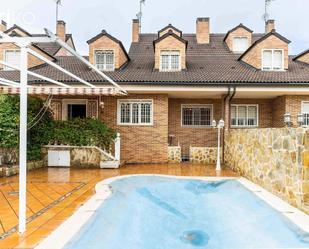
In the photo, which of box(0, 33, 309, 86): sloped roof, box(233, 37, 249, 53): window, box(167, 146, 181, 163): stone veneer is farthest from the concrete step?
box(233, 37, 249, 53): window

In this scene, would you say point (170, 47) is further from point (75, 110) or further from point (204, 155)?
point (75, 110)

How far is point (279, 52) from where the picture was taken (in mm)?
25891

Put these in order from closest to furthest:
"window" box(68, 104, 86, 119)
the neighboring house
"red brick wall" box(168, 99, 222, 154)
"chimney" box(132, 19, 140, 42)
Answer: the neighboring house, "window" box(68, 104, 86, 119), "red brick wall" box(168, 99, 222, 154), "chimney" box(132, 19, 140, 42)

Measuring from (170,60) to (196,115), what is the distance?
5.42 meters

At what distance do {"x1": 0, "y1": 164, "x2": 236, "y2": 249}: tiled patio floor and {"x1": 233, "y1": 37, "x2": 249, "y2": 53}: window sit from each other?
61.0ft

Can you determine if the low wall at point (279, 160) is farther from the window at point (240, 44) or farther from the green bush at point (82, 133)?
the window at point (240, 44)

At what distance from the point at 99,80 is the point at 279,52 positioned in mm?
15775

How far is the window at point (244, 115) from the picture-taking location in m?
26.7

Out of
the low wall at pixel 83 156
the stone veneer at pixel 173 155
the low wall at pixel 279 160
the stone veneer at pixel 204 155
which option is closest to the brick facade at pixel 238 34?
the stone veneer at pixel 204 155

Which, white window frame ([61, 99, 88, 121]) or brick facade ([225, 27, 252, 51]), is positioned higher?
brick facade ([225, 27, 252, 51])

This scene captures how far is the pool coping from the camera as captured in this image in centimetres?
696

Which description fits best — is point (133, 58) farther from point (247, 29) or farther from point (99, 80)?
point (247, 29)

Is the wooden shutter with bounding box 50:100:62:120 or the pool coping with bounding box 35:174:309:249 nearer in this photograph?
the pool coping with bounding box 35:174:309:249

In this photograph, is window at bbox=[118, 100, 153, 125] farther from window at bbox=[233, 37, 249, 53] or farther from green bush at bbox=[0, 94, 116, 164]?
window at bbox=[233, 37, 249, 53]
